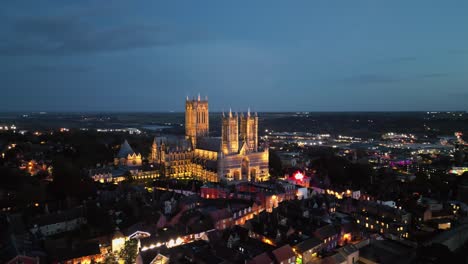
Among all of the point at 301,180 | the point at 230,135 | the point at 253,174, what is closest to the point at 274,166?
the point at 253,174

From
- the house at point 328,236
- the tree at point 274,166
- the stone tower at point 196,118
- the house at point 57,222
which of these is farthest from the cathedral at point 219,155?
the house at point 328,236

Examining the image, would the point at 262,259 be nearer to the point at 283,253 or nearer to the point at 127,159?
the point at 283,253

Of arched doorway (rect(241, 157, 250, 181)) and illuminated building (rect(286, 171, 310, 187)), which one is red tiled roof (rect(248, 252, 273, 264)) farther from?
arched doorway (rect(241, 157, 250, 181))

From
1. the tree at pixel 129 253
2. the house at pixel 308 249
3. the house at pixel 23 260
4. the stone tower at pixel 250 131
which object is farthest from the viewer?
the stone tower at pixel 250 131

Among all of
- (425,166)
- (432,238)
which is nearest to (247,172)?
(432,238)

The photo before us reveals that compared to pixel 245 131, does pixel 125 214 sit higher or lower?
lower

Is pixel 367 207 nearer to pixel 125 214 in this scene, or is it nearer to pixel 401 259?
pixel 401 259

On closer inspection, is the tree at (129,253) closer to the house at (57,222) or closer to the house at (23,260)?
the house at (23,260)
